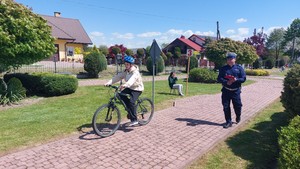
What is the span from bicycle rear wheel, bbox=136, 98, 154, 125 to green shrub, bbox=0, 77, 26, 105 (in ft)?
16.4

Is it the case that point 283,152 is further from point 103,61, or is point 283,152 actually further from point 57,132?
point 103,61

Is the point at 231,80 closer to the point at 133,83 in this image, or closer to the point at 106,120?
the point at 133,83

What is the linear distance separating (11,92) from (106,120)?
504 cm

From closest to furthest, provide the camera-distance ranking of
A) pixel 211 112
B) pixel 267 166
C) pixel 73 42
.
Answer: pixel 267 166
pixel 211 112
pixel 73 42

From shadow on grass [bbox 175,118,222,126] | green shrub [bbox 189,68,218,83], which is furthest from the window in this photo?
shadow on grass [bbox 175,118,222,126]

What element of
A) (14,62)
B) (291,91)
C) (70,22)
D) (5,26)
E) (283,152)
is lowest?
(283,152)

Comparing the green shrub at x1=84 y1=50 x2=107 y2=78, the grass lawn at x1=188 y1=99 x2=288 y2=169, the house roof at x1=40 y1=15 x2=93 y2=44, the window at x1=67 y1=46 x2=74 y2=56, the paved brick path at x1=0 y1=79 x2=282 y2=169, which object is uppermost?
the house roof at x1=40 y1=15 x2=93 y2=44

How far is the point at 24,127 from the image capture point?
5.80 metres

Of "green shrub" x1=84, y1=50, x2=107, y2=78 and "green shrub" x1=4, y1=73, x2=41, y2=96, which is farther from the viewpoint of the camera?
"green shrub" x1=84, y1=50, x2=107, y2=78

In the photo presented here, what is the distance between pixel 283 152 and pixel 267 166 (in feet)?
3.29

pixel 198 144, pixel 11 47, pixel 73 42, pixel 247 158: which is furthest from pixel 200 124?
pixel 73 42

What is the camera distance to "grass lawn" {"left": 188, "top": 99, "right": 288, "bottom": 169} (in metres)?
4.12

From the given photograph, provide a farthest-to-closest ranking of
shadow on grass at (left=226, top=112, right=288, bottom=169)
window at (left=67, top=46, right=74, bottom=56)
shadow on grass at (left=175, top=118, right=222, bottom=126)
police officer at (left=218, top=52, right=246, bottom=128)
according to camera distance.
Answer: window at (left=67, top=46, right=74, bottom=56) → shadow on grass at (left=175, top=118, right=222, bottom=126) → police officer at (left=218, top=52, right=246, bottom=128) → shadow on grass at (left=226, top=112, right=288, bottom=169)

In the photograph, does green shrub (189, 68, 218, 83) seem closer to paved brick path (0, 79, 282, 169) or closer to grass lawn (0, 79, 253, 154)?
grass lawn (0, 79, 253, 154)
